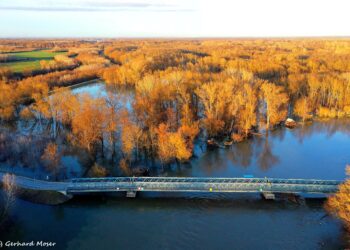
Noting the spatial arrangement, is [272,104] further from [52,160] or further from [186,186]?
[52,160]

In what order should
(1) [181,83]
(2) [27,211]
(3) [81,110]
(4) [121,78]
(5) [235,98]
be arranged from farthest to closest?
(4) [121,78]
(1) [181,83]
(5) [235,98]
(3) [81,110]
(2) [27,211]

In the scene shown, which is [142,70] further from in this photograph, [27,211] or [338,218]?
[338,218]

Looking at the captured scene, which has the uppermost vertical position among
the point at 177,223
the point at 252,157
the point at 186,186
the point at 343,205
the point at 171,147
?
the point at 171,147

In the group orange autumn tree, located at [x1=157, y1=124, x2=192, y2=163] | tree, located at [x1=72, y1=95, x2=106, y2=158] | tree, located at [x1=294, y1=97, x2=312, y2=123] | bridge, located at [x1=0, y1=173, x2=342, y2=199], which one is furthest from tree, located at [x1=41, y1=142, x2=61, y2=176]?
tree, located at [x1=294, y1=97, x2=312, y2=123]

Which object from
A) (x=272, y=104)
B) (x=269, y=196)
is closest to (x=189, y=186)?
(x=269, y=196)

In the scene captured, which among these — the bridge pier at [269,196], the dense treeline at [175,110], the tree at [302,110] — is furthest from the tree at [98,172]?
the tree at [302,110]

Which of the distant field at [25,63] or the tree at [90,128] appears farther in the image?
the distant field at [25,63]

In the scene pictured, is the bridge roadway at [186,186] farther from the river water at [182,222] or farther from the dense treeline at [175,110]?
the dense treeline at [175,110]

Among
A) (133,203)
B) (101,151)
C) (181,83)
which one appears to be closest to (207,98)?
(181,83)
